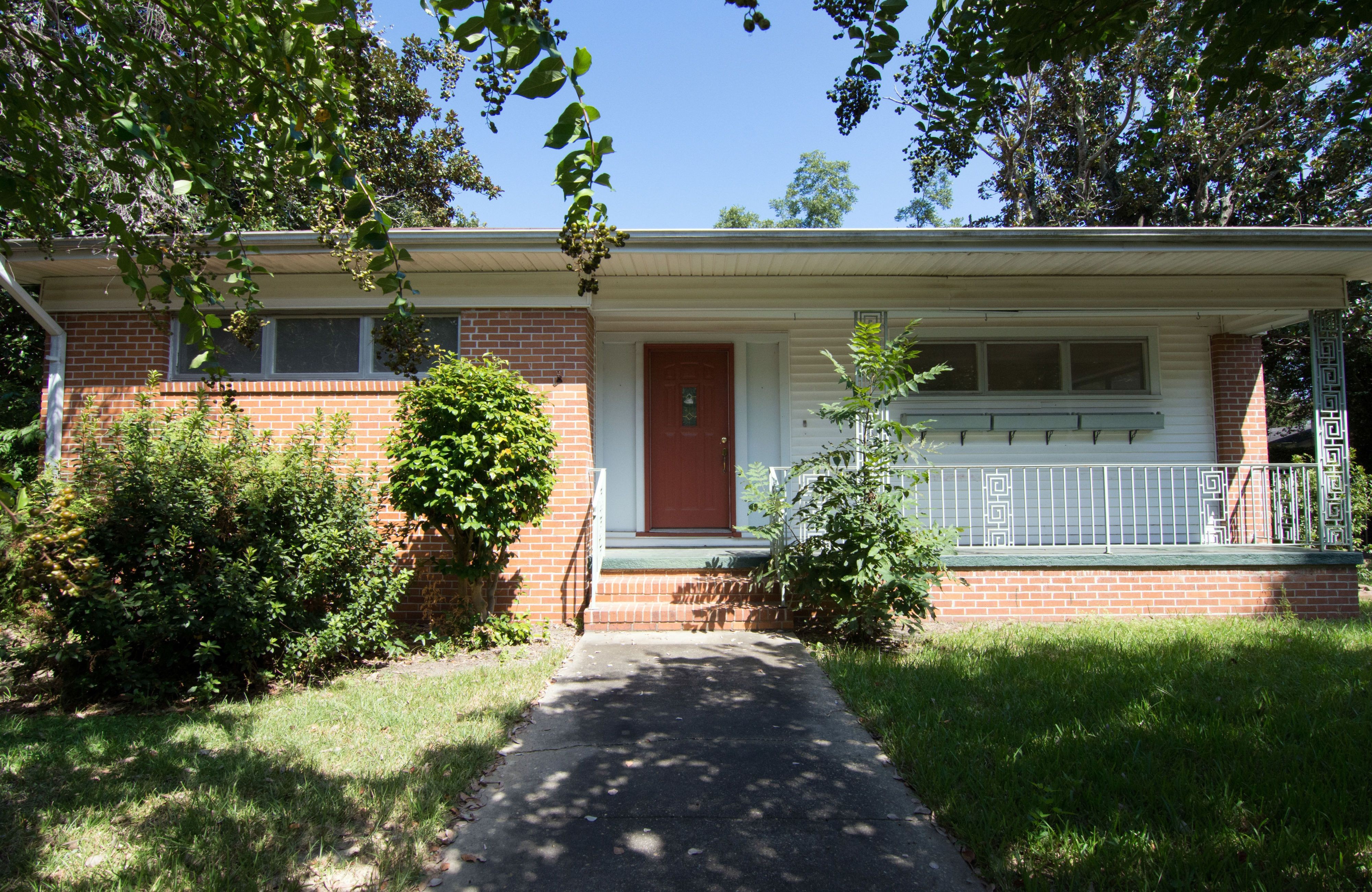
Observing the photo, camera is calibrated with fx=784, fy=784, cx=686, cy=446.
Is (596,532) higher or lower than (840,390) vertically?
lower

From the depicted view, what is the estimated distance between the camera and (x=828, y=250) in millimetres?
6469

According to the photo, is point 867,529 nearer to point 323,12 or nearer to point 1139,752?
point 1139,752

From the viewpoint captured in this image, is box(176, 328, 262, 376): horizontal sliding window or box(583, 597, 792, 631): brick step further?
box(176, 328, 262, 376): horizontal sliding window

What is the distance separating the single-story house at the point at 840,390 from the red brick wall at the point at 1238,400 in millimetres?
26

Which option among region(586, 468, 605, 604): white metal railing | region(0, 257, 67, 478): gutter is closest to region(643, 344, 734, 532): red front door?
region(586, 468, 605, 604): white metal railing

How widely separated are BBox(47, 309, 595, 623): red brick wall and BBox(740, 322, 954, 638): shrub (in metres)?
1.67

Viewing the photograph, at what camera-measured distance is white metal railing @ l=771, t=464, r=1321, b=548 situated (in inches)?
289

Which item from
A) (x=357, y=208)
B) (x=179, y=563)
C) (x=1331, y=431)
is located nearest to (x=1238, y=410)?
(x=1331, y=431)

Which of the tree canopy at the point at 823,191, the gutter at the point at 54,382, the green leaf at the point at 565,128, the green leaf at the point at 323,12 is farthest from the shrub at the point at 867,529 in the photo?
the tree canopy at the point at 823,191

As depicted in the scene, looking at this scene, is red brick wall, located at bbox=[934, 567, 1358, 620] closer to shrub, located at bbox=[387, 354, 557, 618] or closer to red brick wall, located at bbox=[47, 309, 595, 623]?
red brick wall, located at bbox=[47, 309, 595, 623]

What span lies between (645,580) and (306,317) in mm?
3890

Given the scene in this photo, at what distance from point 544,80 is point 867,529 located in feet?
14.4

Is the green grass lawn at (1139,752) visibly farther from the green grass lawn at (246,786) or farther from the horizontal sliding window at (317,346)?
the horizontal sliding window at (317,346)

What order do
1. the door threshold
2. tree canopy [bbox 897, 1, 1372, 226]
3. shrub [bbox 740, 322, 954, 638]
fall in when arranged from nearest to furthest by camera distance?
shrub [bbox 740, 322, 954, 638] < the door threshold < tree canopy [bbox 897, 1, 1372, 226]
